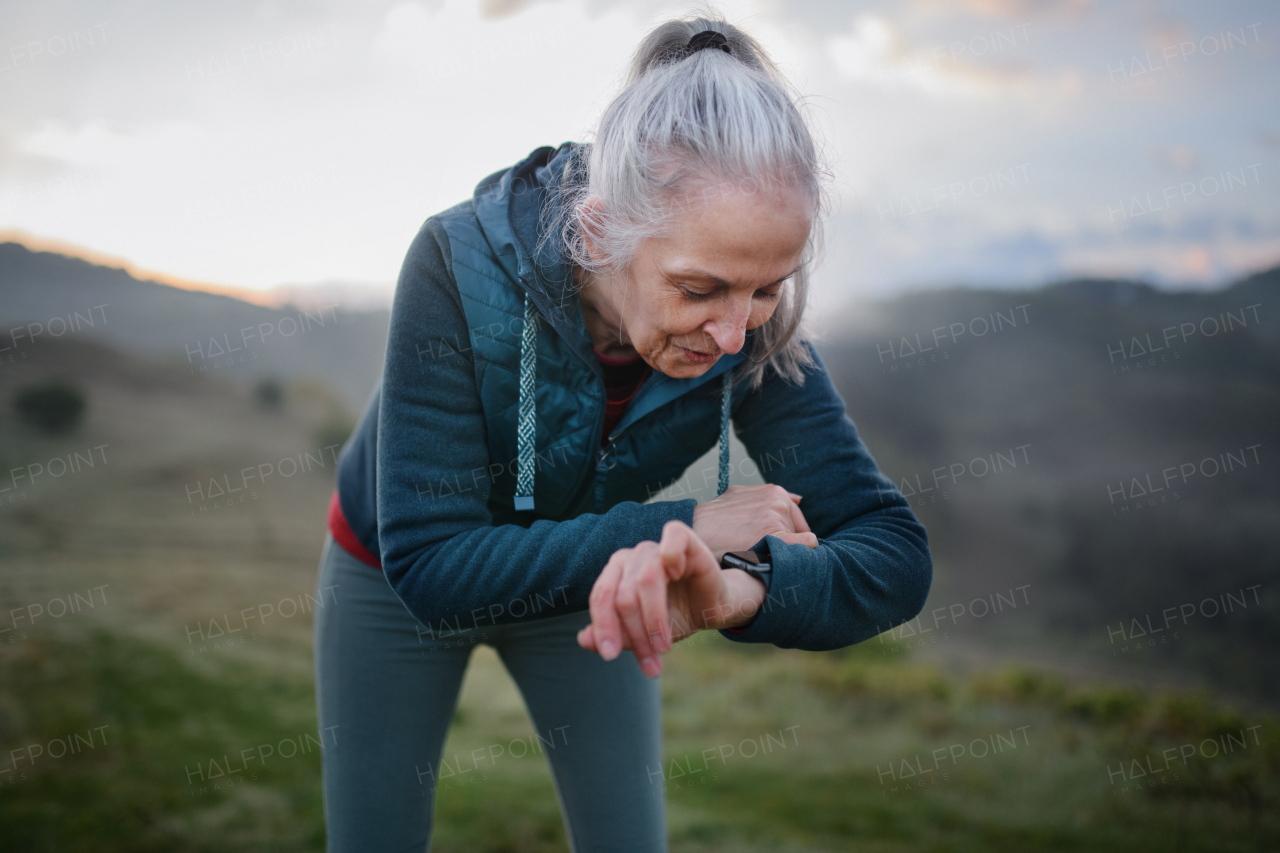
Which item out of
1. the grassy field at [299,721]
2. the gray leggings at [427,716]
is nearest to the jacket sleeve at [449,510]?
the gray leggings at [427,716]

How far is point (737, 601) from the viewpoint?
1177 millimetres

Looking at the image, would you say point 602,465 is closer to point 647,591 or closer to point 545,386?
point 545,386

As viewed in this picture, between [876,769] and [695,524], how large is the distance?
3994mm

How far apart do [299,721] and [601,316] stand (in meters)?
4.64

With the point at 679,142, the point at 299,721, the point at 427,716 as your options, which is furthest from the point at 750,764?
the point at 679,142

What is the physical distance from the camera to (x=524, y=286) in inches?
53.3

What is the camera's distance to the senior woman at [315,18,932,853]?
121 cm

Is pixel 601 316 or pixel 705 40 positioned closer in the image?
pixel 705 40

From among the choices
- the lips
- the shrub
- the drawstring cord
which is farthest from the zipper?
the shrub

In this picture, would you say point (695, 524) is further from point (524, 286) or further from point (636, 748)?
point (636, 748)

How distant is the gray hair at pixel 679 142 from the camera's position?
120cm

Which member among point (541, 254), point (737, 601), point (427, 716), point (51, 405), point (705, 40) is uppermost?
point (51, 405)

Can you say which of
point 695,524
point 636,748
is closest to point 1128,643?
point 636,748

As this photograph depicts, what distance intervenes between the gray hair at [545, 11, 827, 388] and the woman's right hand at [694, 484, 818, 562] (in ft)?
1.55
